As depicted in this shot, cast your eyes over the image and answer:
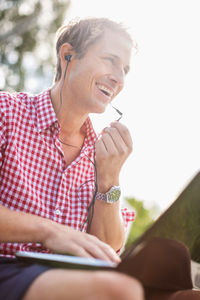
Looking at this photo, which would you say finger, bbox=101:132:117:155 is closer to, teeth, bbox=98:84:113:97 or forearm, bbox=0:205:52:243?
teeth, bbox=98:84:113:97

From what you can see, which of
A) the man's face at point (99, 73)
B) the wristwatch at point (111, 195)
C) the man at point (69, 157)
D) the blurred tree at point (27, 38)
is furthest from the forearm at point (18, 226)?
the blurred tree at point (27, 38)

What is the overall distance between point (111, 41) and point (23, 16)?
9.75 metres

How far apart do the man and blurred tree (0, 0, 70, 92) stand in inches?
367

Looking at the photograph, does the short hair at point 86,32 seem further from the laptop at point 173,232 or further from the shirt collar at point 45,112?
the laptop at point 173,232

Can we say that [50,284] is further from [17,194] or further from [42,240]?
[17,194]

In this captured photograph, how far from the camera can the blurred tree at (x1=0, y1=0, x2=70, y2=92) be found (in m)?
10.9

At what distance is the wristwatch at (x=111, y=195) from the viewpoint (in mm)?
1828

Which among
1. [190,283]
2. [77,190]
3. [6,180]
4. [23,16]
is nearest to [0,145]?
[6,180]

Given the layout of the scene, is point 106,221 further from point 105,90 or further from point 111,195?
point 105,90

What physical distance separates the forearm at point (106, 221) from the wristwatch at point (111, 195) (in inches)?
0.9

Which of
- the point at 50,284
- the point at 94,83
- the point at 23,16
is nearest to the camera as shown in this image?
the point at 50,284

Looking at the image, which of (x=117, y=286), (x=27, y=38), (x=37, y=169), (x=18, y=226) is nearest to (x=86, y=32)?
(x=37, y=169)

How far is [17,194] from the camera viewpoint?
1.65m

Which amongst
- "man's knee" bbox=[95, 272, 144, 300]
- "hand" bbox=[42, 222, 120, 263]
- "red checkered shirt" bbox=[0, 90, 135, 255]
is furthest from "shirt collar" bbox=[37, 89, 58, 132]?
"man's knee" bbox=[95, 272, 144, 300]
